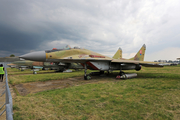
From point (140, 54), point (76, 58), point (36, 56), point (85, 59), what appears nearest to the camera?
point (36, 56)

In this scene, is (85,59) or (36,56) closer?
(36,56)

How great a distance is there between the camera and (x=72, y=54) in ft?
32.2

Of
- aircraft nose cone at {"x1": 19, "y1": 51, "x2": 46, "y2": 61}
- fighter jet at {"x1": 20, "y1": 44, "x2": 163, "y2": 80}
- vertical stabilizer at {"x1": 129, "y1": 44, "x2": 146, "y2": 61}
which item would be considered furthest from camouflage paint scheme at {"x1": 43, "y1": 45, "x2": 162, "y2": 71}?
vertical stabilizer at {"x1": 129, "y1": 44, "x2": 146, "y2": 61}

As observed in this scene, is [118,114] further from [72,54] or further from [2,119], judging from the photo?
[72,54]

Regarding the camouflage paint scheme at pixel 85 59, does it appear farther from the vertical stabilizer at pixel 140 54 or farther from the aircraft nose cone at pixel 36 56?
the vertical stabilizer at pixel 140 54

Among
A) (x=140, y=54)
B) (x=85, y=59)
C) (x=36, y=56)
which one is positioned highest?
(x=140, y=54)

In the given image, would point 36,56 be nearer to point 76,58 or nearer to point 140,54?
point 76,58

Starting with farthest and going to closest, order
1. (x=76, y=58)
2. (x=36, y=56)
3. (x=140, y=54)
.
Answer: (x=140, y=54) → (x=76, y=58) → (x=36, y=56)

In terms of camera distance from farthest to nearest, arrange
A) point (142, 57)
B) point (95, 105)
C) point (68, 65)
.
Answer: point (68, 65), point (142, 57), point (95, 105)

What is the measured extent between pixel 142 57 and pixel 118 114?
1569cm

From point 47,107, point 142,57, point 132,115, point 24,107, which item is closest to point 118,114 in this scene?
point 132,115

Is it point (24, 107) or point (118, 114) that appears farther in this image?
point (24, 107)

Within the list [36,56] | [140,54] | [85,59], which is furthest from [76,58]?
[140,54]


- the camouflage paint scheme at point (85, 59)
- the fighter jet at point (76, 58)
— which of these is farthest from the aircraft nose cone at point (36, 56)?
the camouflage paint scheme at point (85, 59)
